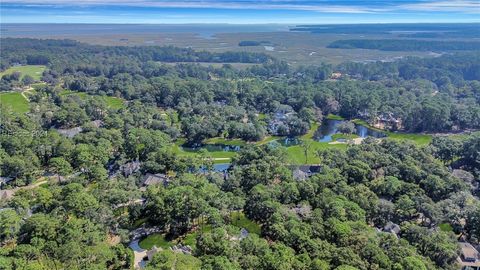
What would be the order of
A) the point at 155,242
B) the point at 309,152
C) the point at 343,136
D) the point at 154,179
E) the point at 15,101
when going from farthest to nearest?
1. the point at 15,101
2. the point at 343,136
3. the point at 309,152
4. the point at 154,179
5. the point at 155,242

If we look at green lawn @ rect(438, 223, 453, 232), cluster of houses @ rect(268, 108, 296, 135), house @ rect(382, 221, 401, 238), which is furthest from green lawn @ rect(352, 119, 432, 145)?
house @ rect(382, 221, 401, 238)

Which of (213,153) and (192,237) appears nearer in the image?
(192,237)

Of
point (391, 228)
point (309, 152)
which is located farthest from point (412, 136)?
point (391, 228)

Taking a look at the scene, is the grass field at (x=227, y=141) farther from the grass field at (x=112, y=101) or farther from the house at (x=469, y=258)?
Result: the house at (x=469, y=258)

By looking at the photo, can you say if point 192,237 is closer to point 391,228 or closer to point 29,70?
point 391,228

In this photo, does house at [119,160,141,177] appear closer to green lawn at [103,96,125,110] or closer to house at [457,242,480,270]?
green lawn at [103,96,125,110]

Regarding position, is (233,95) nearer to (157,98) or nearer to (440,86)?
(157,98)

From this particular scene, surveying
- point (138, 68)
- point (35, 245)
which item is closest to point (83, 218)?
point (35, 245)
